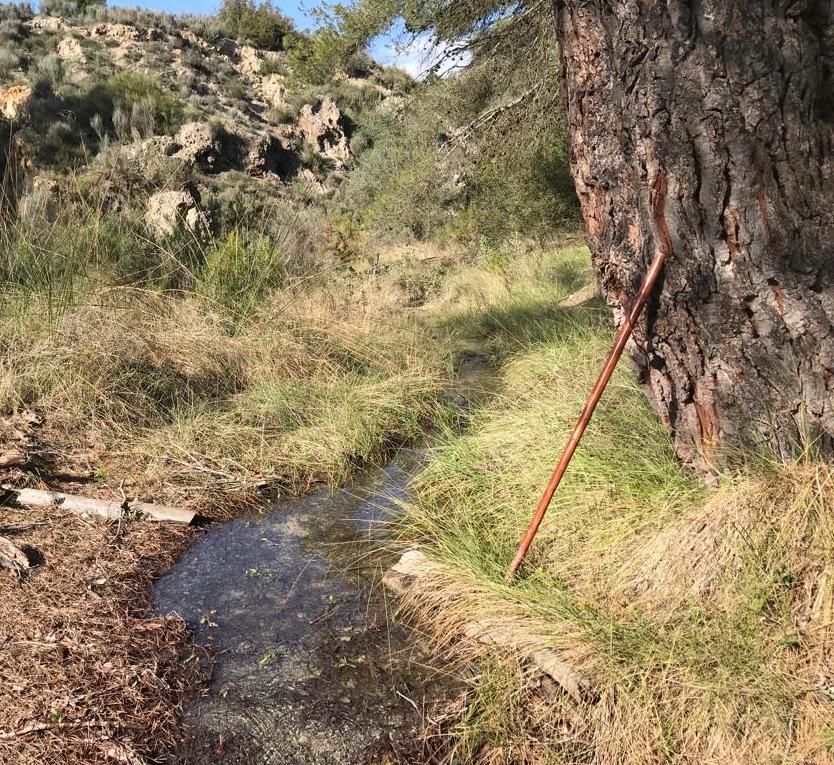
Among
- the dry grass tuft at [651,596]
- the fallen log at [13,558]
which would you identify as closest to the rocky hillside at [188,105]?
the fallen log at [13,558]

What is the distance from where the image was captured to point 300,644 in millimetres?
2479

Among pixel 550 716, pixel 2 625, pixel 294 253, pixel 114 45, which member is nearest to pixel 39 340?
pixel 2 625

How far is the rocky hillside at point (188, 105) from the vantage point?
12.4m

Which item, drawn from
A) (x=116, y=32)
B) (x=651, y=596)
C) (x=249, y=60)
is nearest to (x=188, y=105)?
(x=116, y=32)

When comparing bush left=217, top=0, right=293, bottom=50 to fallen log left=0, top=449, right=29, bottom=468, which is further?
bush left=217, top=0, right=293, bottom=50

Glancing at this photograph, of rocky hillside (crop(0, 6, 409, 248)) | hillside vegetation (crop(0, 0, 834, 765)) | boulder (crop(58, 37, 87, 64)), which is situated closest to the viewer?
hillside vegetation (crop(0, 0, 834, 765))

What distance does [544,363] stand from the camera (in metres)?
4.77

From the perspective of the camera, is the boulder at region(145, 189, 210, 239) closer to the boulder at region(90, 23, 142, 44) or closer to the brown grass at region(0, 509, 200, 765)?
the brown grass at region(0, 509, 200, 765)

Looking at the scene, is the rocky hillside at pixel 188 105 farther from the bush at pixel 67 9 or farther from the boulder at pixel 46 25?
the bush at pixel 67 9

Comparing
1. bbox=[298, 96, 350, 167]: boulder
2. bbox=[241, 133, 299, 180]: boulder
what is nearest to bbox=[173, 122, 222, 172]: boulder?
bbox=[241, 133, 299, 180]: boulder

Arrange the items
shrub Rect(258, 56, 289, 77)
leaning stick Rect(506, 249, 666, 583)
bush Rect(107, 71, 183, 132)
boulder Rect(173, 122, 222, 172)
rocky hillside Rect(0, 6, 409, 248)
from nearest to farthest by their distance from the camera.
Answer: leaning stick Rect(506, 249, 666, 583), rocky hillside Rect(0, 6, 409, 248), boulder Rect(173, 122, 222, 172), bush Rect(107, 71, 183, 132), shrub Rect(258, 56, 289, 77)

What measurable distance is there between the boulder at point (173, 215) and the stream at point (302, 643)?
327cm

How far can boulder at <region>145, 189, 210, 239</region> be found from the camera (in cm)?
588

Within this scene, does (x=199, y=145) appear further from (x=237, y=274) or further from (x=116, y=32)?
(x=116, y=32)
